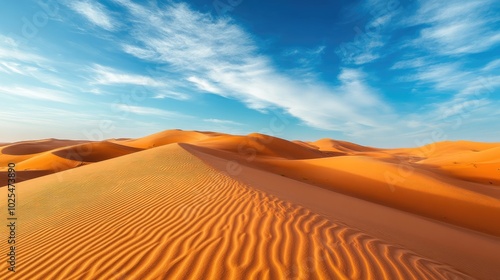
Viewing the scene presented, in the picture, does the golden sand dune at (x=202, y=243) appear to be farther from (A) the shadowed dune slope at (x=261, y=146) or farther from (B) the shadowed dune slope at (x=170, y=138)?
(B) the shadowed dune slope at (x=170, y=138)

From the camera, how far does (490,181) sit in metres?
17.5

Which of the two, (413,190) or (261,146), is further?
(261,146)

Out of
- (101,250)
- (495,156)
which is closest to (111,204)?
(101,250)

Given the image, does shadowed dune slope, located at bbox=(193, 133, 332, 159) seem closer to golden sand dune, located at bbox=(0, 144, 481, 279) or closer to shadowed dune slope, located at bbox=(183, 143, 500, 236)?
shadowed dune slope, located at bbox=(183, 143, 500, 236)

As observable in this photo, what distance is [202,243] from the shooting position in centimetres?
392

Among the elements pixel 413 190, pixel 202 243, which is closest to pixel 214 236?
pixel 202 243

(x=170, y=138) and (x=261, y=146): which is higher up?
(x=170, y=138)

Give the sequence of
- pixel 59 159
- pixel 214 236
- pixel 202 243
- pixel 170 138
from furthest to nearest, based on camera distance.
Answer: pixel 170 138
pixel 59 159
pixel 214 236
pixel 202 243

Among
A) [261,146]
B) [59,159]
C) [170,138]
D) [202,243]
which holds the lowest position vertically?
[59,159]

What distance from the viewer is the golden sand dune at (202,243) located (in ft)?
10.7

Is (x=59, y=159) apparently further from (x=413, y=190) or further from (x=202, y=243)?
(x=413, y=190)

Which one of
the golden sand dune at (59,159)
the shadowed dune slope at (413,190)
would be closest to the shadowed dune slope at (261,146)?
the golden sand dune at (59,159)

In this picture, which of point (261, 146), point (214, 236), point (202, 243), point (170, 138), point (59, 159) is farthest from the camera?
point (170, 138)

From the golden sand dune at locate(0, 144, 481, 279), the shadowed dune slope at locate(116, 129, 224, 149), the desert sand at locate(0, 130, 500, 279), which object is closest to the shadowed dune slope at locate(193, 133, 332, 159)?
the shadowed dune slope at locate(116, 129, 224, 149)
